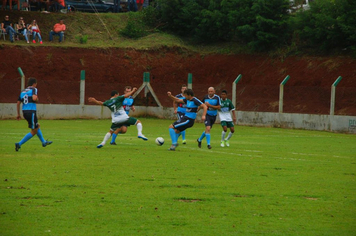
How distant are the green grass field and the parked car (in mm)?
37709

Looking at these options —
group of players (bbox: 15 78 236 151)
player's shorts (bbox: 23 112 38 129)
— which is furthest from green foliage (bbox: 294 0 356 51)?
player's shorts (bbox: 23 112 38 129)

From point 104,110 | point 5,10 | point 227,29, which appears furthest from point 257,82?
point 5,10

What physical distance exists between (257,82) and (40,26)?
19.8 m

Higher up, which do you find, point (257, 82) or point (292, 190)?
point (257, 82)

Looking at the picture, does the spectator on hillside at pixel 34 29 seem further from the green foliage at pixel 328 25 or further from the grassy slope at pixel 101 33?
the green foliage at pixel 328 25

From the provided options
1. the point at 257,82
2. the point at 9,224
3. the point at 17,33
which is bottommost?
the point at 9,224

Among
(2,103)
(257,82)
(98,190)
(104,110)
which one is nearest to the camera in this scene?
(98,190)

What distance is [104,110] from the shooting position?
35.6 meters

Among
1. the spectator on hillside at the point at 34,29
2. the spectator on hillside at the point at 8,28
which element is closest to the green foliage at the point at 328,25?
the spectator on hillside at the point at 34,29

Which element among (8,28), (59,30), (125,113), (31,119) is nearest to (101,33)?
(59,30)

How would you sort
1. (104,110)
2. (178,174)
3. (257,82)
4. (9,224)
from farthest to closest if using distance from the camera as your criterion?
(257,82) < (104,110) < (178,174) < (9,224)

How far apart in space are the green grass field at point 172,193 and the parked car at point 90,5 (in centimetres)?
3771

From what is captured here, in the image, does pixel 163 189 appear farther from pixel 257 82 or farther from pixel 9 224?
pixel 257 82

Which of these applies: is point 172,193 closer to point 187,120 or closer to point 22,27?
point 187,120
